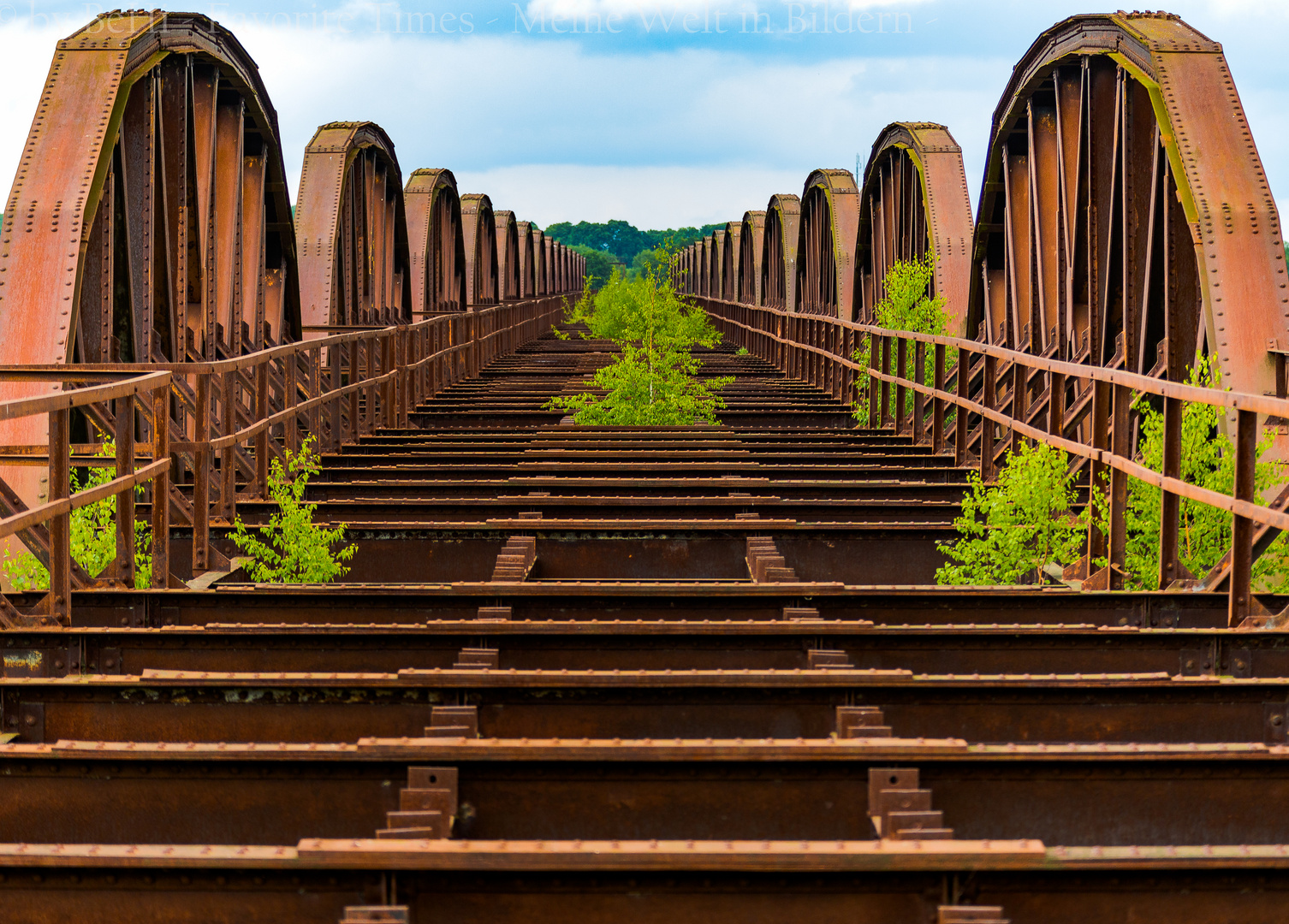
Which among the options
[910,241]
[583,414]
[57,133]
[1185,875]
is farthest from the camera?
[910,241]

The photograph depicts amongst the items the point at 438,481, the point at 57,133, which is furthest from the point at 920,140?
the point at 57,133

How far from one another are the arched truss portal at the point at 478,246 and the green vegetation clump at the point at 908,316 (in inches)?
553

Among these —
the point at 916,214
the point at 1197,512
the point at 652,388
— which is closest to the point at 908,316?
the point at 652,388

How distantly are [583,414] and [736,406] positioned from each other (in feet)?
6.80

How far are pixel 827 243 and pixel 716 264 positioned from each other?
28.2m

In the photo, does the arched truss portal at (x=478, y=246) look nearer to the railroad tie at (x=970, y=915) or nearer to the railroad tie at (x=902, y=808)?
the railroad tie at (x=902, y=808)

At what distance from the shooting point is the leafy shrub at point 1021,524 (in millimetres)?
7551

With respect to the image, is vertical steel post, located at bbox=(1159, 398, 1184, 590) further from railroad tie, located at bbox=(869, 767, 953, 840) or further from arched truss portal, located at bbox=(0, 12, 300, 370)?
arched truss portal, located at bbox=(0, 12, 300, 370)

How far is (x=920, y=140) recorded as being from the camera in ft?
54.8

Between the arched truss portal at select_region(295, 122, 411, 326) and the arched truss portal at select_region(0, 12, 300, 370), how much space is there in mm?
374

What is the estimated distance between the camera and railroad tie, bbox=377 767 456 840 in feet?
10.7

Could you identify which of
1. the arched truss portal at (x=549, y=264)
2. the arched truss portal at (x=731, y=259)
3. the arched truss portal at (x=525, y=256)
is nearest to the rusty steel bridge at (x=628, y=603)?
the arched truss portal at (x=731, y=259)

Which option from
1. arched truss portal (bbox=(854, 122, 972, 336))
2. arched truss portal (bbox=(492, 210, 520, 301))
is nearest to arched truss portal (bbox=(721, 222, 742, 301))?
arched truss portal (bbox=(492, 210, 520, 301))

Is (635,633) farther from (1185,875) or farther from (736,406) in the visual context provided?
(736,406)
